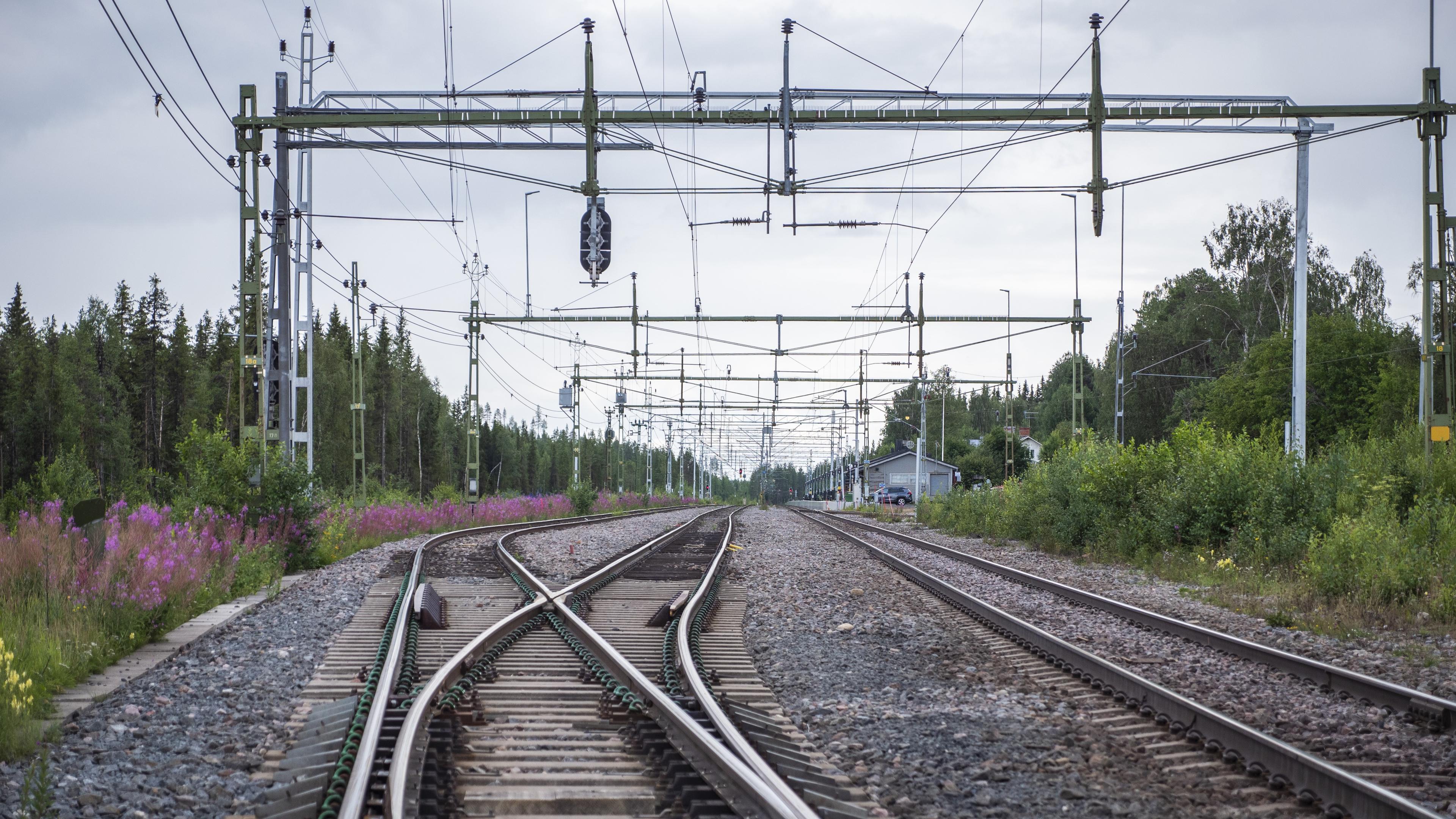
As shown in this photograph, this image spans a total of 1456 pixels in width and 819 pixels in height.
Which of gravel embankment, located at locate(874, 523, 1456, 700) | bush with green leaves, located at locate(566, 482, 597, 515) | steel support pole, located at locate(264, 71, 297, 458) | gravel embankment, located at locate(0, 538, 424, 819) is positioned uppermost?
steel support pole, located at locate(264, 71, 297, 458)

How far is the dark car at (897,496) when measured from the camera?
85.2 meters

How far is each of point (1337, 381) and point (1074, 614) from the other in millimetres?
47363

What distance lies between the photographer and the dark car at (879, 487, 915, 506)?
85.2m

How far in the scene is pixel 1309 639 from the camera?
34.3 ft

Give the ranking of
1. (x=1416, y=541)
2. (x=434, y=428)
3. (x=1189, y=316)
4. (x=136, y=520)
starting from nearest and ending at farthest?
(x=136, y=520) < (x=1416, y=541) < (x=1189, y=316) < (x=434, y=428)

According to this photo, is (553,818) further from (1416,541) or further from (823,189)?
(823,189)

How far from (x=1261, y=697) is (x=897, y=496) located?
8853 cm

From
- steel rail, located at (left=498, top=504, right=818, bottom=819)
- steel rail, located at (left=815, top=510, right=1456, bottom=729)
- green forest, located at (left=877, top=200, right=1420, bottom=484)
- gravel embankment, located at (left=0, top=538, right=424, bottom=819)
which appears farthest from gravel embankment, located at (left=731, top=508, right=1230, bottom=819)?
green forest, located at (left=877, top=200, right=1420, bottom=484)

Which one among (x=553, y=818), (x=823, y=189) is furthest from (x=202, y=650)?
(x=823, y=189)

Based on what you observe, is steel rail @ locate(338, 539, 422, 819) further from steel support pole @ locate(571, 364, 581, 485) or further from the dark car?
the dark car

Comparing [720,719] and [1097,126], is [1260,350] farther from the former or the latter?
[720,719]

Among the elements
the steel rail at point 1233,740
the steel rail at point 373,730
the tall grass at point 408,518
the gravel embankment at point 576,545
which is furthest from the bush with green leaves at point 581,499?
the steel rail at point 1233,740

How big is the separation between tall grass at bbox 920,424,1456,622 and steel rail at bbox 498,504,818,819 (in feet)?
28.7

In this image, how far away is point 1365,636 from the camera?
1040 cm
